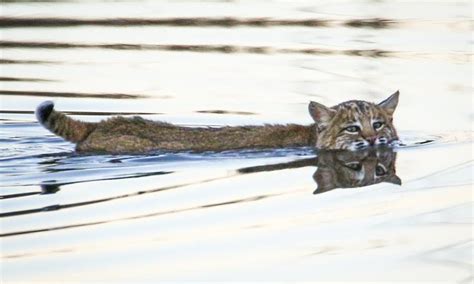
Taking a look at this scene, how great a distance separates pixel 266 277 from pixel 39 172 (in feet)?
12.4

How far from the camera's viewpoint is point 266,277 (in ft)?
32.2

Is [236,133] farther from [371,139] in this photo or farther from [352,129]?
[371,139]

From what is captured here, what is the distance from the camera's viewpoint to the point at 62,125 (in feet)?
44.3

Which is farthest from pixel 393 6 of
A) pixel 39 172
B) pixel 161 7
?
pixel 39 172

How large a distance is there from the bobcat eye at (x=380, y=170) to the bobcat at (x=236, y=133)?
0.49m

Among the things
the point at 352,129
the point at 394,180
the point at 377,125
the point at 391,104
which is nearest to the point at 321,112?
the point at 352,129

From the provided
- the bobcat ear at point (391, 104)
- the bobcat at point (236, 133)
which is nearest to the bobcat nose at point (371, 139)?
the bobcat at point (236, 133)

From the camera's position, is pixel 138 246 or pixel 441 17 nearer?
pixel 138 246

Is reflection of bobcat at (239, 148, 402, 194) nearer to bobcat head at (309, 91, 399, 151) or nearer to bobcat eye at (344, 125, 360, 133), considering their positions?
bobcat head at (309, 91, 399, 151)

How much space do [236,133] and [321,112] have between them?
30.5 inches

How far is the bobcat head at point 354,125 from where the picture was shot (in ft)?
45.2

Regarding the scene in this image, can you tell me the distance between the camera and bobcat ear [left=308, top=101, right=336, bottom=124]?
13922 mm

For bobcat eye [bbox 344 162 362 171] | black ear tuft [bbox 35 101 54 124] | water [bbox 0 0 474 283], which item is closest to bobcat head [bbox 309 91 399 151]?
water [bbox 0 0 474 283]

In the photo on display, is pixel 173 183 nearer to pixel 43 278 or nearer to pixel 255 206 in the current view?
pixel 255 206
